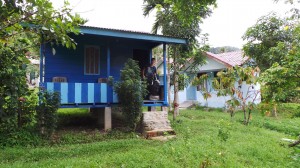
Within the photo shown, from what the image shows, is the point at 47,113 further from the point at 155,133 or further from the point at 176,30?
the point at 176,30

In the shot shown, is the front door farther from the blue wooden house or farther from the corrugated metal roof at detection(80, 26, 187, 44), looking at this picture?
the corrugated metal roof at detection(80, 26, 187, 44)

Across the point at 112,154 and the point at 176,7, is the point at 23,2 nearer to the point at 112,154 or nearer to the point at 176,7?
the point at 176,7

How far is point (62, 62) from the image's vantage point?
9.25 m

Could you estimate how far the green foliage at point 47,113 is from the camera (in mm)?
6836

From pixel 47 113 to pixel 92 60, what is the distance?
3.36 m

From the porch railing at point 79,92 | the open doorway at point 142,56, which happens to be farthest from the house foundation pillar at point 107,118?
the open doorway at point 142,56

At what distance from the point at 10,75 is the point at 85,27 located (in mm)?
2803

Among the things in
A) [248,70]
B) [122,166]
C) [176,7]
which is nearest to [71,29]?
[176,7]

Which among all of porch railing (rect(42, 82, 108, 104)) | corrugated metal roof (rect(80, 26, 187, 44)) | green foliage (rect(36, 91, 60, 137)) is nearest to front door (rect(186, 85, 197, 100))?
corrugated metal roof (rect(80, 26, 187, 44))

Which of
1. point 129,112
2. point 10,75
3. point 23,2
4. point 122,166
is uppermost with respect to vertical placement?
point 23,2

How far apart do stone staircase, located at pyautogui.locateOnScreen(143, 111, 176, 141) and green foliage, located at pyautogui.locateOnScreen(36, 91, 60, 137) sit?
283 centimetres

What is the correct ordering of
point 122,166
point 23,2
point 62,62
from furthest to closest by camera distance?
point 62,62 → point 122,166 → point 23,2

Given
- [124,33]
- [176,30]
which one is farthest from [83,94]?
[176,30]

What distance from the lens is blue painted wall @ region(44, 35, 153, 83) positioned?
29.9ft
